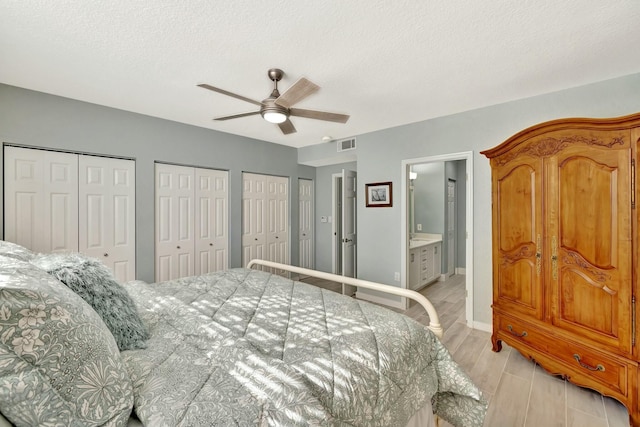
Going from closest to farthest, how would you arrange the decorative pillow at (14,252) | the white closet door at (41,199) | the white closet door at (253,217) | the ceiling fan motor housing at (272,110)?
the decorative pillow at (14,252) → the ceiling fan motor housing at (272,110) → the white closet door at (41,199) → the white closet door at (253,217)

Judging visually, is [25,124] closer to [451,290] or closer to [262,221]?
[262,221]

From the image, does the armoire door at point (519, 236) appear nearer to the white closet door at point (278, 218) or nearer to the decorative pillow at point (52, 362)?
the decorative pillow at point (52, 362)

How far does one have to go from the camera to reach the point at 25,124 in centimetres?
262

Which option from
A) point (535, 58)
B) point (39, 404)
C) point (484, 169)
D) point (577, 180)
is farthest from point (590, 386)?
point (39, 404)

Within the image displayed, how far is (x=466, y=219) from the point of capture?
323cm

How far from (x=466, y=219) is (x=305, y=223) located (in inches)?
114

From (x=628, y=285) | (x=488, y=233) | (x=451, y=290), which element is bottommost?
(x=451, y=290)

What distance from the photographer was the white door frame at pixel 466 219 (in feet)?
10.4

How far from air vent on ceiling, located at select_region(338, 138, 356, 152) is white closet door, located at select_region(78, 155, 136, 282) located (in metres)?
2.88

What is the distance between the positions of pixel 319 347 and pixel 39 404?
925 millimetres

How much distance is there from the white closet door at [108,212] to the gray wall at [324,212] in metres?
3.13

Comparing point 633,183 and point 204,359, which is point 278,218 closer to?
point 204,359

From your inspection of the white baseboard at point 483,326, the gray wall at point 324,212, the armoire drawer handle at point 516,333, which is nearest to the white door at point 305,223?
the gray wall at point 324,212

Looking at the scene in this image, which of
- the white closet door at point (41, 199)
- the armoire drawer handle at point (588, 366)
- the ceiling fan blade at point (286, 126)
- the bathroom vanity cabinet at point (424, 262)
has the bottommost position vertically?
the armoire drawer handle at point (588, 366)
